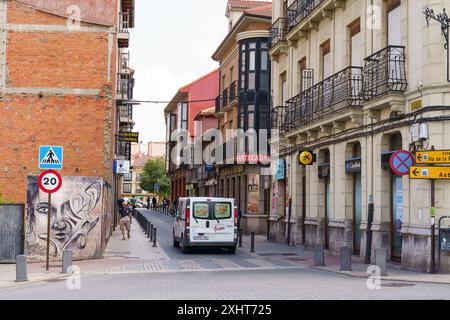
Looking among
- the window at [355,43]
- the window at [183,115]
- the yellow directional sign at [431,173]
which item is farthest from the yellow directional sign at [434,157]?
the window at [183,115]

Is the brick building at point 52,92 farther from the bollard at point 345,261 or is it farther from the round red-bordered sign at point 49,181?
the bollard at point 345,261

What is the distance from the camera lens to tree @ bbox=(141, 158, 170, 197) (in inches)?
4072

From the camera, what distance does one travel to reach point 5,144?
2250 cm

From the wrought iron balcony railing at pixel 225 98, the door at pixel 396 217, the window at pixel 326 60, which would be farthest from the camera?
the wrought iron balcony railing at pixel 225 98

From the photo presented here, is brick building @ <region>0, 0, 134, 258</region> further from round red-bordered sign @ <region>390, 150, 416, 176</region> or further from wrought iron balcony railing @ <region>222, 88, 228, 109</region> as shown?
wrought iron balcony railing @ <region>222, 88, 228, 109</region>

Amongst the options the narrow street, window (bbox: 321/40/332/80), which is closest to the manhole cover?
the narrow street

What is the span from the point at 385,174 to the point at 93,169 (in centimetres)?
986

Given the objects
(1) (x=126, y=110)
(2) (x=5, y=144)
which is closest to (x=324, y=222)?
(2) (x=5, y=144)

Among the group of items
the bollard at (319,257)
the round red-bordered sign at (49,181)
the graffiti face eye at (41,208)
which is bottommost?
the bollard at (319,257)

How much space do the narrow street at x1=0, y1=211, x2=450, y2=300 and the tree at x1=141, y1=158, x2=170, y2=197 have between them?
8202cm

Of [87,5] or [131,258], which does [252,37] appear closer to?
[87,5]

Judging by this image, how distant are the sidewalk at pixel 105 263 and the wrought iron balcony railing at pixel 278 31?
1047 cm

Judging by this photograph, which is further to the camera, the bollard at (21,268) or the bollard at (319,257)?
the bollard at (319,257)

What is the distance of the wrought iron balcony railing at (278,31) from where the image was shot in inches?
1134
